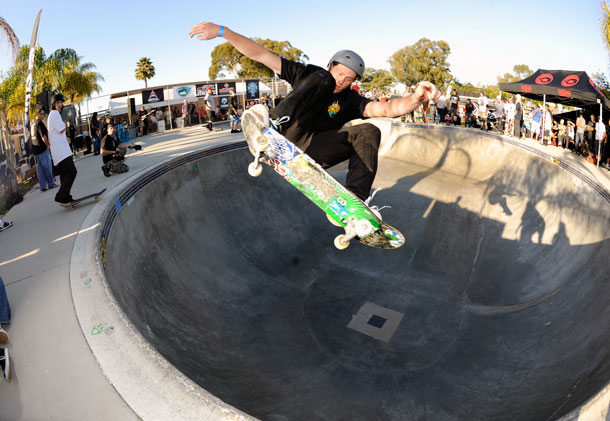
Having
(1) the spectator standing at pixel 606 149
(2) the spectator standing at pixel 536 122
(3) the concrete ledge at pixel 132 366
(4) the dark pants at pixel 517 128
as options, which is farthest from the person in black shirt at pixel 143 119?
(1) the spectator standing at pixel 606 149

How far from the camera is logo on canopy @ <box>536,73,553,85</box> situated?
39.1 ft

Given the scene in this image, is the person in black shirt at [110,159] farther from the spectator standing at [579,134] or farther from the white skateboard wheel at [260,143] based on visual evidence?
the spectator standing at [579,134]

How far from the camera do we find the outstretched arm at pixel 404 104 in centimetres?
408

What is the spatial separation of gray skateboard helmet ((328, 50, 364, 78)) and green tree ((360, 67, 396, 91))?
185 feet

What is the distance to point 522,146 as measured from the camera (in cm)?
1259

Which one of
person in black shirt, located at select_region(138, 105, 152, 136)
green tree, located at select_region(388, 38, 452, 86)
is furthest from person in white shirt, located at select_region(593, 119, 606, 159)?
green tree, located at select_region(388, 38, 452, 86)

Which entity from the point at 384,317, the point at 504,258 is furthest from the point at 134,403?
the point at 504,258

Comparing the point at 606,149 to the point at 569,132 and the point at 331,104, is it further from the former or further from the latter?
the point at 331,104

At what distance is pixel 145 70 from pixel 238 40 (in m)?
63.3

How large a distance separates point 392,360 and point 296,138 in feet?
12.8

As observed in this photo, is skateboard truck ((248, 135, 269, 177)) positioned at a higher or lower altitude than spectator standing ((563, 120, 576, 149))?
higher

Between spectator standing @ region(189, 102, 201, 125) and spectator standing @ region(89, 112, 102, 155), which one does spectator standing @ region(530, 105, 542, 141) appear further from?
spectator standing @ region(89, 112, 102, 155)

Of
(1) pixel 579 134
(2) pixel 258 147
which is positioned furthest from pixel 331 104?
(1) pixel 579 134

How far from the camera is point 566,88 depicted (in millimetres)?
10859
